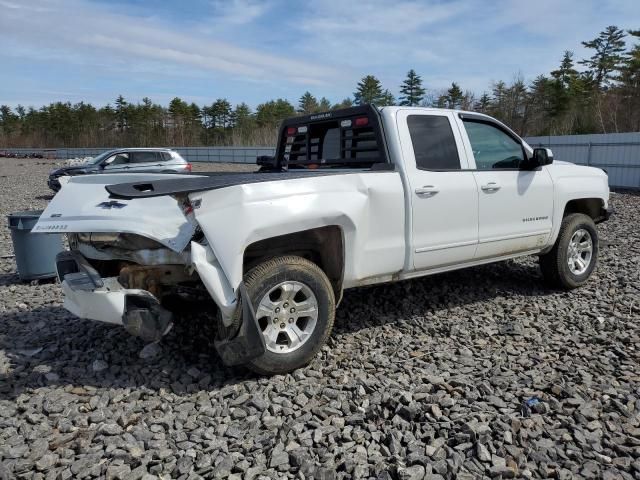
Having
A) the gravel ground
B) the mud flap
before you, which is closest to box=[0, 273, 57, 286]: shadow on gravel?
the gravel ground

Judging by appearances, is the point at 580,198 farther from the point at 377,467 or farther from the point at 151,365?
the point at 151,365

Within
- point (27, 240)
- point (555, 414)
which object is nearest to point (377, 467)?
point (555, 414)

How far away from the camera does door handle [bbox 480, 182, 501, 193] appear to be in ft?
15.6

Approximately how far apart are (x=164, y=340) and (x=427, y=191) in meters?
2.56

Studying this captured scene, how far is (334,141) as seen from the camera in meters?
5.10

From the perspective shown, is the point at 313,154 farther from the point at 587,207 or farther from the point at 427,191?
the point at 587,207

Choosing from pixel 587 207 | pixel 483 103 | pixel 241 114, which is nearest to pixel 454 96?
pixel 483 103

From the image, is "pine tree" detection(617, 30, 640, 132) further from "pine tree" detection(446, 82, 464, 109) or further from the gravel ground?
the gravel ground

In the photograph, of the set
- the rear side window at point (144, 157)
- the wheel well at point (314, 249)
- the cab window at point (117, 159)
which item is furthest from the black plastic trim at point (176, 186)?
the rear side window at point (144, 157)

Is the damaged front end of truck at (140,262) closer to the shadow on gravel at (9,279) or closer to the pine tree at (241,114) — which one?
the shadow on gravel at (9,279)

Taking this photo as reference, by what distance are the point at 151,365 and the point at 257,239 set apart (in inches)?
54.9

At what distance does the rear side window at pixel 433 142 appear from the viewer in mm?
4438

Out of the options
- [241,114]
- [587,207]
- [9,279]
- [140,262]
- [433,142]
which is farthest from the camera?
[241,114]

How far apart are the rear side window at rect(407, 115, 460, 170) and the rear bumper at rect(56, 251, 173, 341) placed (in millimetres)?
2429
